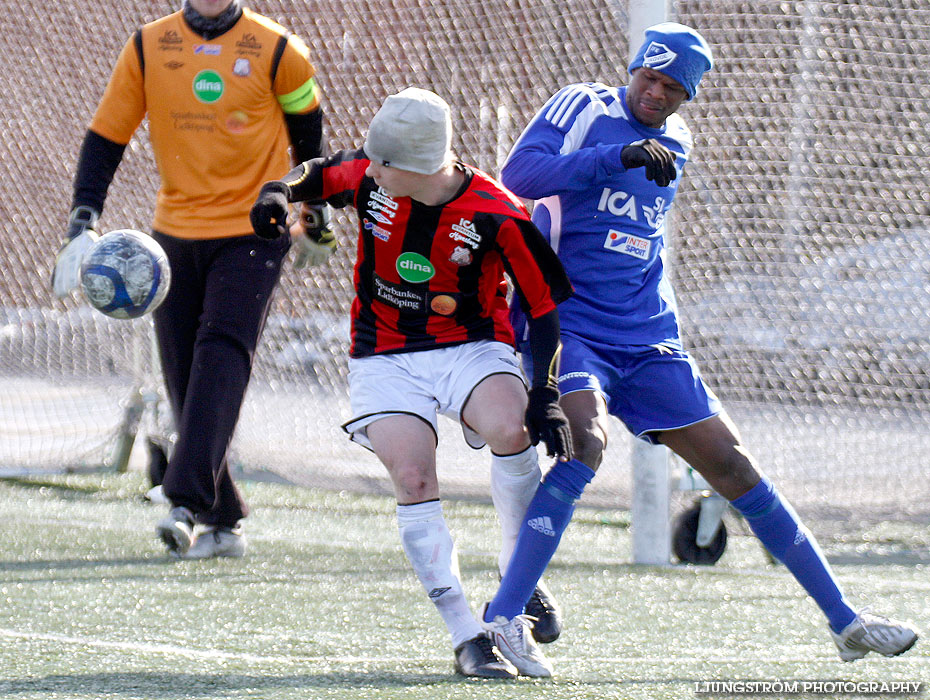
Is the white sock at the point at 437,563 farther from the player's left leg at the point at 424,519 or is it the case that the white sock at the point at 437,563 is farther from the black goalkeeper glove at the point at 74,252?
the black goalkeeper glove at the point at 74,252

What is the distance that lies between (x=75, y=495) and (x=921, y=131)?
4.13 metres

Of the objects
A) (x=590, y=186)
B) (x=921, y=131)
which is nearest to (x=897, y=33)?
(x=921, y=131)

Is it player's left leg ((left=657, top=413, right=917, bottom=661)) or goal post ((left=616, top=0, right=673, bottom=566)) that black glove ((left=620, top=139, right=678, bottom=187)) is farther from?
goal post ((left=616, top=0, right=673, bottom=566))

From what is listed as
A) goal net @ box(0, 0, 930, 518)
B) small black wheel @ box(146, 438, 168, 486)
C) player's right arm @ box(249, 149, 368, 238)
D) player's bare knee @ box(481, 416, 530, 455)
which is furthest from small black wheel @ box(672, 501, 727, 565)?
small black wheel @ box(146, 438, 168, 486)

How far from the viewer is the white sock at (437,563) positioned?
3014 millimetres

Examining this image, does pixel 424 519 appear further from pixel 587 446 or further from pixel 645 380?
pixel 645 380

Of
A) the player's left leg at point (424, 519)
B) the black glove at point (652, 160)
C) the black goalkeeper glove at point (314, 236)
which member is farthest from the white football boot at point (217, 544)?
the black glove at point (652, 160)

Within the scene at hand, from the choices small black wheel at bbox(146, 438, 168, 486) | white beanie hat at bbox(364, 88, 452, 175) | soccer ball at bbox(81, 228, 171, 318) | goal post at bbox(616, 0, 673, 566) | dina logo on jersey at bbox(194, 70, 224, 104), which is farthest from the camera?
small black wheel at bbox(146, 438, 168, 486)

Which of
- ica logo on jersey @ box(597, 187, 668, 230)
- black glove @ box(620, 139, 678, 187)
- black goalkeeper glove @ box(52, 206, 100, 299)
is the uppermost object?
black glove @ box(620, 139, 678, 187)

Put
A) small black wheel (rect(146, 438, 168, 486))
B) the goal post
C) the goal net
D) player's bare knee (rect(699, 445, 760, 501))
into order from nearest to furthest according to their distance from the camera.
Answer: player's bare knee (rect(699, 445, 760, 501)), the goal post, the goal net, small black wheel (rect(146, 438, 168, 486))

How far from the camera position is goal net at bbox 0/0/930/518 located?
5.73 metres

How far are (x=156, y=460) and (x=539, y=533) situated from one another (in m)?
3.18

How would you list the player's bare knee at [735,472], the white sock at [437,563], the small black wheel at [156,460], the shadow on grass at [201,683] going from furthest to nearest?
the small black wheel at [156,460]
the player's bare knee at [735,472]
the white sock at [437,563]
the shadow on grass at [201,683]

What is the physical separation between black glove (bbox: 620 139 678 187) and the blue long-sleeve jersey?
201 mm
